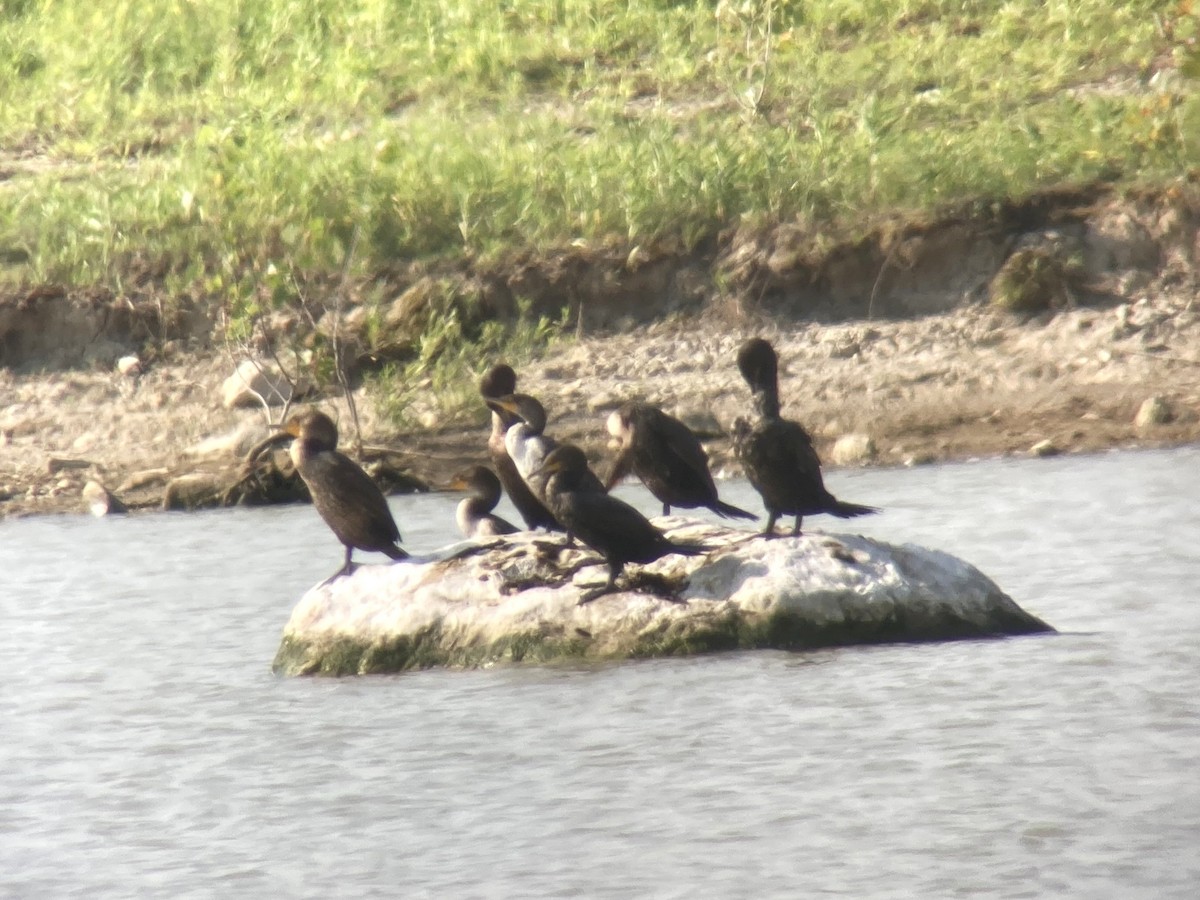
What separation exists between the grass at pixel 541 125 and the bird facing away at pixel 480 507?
4987 millimetres

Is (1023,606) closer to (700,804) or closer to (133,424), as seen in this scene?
(700,804)

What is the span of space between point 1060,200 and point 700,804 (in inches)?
358

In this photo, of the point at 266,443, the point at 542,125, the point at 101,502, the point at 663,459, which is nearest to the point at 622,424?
the point at 663,459

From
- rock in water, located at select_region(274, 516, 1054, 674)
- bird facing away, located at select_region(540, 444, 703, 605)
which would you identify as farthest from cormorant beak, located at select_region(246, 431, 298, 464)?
bird facing away, located at select_region(540, 444, 703, 605)

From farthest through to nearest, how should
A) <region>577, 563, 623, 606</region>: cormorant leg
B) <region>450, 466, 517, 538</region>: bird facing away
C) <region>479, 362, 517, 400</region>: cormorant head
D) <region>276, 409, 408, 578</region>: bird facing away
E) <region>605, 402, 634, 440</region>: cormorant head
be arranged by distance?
<region>479, 362, 517, 400</region>: cormorant head < <region>450, 466, 517, 538</region>: bird facing away < <region>605, 402, 634, 440</region>: cormorant head < <region>276, 409, 408, 578</region>: bird facing away < <region>577, 563, 623, 606</region>: cormorant leg

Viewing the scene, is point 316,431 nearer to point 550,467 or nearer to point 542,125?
point 550,467

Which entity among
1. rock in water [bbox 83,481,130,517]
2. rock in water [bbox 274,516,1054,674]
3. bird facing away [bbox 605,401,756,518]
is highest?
bird facing away [bbox 605,401,756,518]

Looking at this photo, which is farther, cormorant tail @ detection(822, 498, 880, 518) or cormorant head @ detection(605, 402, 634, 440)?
cormorant head @ detection(605, 402, 634, 440)

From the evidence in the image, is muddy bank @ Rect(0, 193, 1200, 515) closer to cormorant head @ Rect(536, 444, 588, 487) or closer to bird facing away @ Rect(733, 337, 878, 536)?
bird facing away @ Rect(733, 337, 878, 536)

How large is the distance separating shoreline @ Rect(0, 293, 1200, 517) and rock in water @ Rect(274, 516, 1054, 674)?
5.27m

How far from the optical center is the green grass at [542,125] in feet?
51.0

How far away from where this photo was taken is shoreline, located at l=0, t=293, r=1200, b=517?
14.0 m

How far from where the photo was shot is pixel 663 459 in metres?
9.27

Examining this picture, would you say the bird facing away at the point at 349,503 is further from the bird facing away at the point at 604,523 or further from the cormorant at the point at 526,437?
the bird facing away at the point at 604,523
